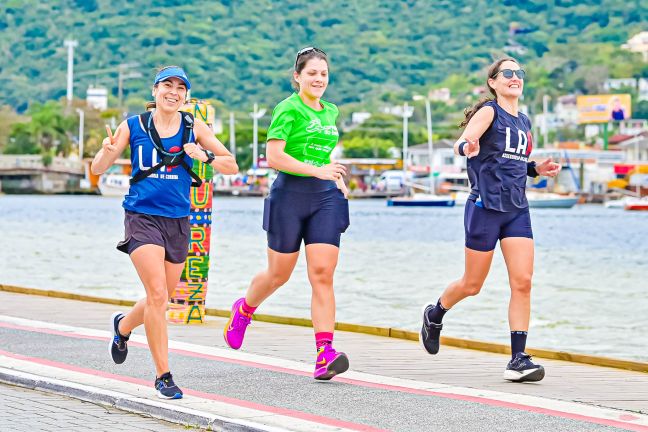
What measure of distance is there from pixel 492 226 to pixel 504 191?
0.25 m

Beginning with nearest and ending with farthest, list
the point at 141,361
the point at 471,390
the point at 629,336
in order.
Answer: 1. the point at 471,390
2. the point at 141,361
3. the point at 629,336

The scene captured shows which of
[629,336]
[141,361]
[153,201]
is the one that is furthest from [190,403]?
[629,336]

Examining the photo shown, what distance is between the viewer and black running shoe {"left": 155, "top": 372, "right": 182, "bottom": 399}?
8531 millimetres

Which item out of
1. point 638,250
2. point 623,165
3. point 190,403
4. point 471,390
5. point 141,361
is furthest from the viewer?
point 623,165

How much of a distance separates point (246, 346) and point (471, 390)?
9.67ft

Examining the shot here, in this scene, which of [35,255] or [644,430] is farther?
[35,255]

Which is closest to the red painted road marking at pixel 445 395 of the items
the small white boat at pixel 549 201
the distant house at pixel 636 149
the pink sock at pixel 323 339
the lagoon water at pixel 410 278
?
the pink sock at pixel 323 339

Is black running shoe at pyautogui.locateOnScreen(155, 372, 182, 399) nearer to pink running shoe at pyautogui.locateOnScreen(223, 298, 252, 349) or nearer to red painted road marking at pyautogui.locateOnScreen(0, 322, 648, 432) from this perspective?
red painted road marking at pyautogui.locateOnScreen(0, 322, 648, 432)

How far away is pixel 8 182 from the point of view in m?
181

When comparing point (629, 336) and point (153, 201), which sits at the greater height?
point (153, 201)

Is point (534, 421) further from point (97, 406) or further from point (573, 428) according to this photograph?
point (97, 406)

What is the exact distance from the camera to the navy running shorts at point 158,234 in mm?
8695

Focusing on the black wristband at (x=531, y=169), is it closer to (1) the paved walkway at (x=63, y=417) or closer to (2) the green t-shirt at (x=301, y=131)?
(2) the green t-shirt at (x=301, y=131)

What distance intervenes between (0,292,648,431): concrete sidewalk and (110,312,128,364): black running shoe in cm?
12
